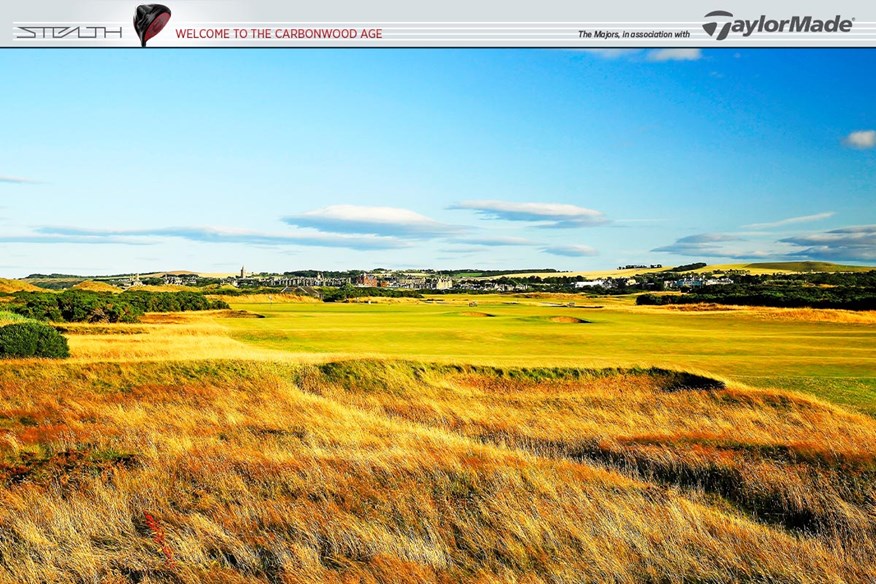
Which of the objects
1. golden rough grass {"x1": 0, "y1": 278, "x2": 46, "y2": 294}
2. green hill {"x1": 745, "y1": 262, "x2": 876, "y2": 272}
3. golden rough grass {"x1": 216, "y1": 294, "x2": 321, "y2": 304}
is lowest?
golden rough grass {"x1": 216, "y1": 294, "x2": 321, "y2": 304}

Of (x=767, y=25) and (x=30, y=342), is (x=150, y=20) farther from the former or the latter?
(x=30, y=342)

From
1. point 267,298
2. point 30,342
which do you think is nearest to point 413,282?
point 267,298

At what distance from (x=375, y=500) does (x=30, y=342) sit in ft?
66.6

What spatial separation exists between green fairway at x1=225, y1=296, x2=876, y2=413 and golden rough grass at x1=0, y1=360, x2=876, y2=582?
6.95m

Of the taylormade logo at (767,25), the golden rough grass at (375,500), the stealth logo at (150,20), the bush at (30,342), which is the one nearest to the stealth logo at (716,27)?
the taylormade logo at (767,25)

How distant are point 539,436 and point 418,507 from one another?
5.44 metres

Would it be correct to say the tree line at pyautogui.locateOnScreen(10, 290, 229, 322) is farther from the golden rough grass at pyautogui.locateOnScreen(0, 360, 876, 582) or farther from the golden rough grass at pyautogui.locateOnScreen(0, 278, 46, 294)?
the golden rough grass at pyautogui.locateOnScreen(0, 360, 876, 582)

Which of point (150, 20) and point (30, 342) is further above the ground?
point (150, 20)

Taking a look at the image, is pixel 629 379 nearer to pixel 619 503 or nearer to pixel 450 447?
pixel 450 447

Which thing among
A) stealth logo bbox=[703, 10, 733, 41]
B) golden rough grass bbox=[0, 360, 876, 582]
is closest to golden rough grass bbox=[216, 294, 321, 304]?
golden rough grass bbox=[0, 360, 876, 582]

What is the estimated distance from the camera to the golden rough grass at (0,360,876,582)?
5.66m

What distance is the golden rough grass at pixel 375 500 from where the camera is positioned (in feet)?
18.6

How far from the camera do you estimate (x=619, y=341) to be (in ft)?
104

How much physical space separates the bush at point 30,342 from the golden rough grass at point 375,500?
8.17 metres
